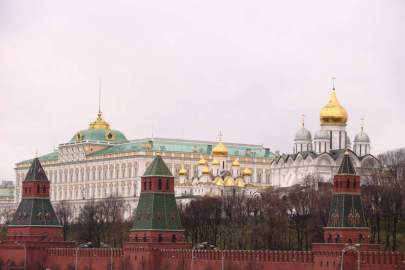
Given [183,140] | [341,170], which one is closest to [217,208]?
[341,170]

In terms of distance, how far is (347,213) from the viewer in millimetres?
86562

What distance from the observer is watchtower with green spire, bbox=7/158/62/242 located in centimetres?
10988

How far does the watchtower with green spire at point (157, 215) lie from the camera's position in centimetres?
9844

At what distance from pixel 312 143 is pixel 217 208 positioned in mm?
23397

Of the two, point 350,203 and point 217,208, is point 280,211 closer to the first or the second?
point 217,208

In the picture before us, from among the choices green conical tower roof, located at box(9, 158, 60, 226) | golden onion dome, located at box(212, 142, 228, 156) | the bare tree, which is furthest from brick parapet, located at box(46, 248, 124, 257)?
golden onion dome, located at box(212, 142, 228, 156)

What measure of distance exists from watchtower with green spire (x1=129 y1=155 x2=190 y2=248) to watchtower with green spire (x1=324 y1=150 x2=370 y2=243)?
14657mm

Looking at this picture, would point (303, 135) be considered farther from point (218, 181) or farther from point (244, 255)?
point (244, 255)

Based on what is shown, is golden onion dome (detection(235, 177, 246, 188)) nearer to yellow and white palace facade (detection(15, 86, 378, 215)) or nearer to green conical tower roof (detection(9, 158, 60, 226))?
yellow and white palace facade (detection(15, 86, 378, 215))

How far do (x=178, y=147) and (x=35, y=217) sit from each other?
71.2 metres

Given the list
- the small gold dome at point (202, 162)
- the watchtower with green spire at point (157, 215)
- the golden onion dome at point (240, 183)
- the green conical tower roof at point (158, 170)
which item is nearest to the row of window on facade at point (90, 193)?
the small gold dome at point (202, 162)

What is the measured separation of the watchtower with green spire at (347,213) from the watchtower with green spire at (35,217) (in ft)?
96.0

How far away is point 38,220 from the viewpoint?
361 feet

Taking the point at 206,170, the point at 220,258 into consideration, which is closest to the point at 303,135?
the point at 206,170
